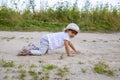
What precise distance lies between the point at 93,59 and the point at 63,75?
150 centimetres

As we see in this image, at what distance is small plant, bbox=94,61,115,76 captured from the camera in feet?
19.6

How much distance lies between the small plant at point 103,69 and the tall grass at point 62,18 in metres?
6.39

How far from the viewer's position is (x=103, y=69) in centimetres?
611

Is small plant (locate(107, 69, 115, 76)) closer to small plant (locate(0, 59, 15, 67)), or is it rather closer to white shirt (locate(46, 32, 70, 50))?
small plant (locate(0, 59, 15, 67))

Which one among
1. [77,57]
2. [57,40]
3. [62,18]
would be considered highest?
[57,40]

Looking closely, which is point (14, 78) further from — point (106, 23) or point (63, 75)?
point (106, 23)

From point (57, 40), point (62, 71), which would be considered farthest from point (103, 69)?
point (57, 40)

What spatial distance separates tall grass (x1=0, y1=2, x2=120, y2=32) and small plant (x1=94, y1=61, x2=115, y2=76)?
639cm

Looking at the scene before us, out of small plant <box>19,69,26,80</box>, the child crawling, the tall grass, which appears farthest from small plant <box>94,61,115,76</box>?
the tall grass

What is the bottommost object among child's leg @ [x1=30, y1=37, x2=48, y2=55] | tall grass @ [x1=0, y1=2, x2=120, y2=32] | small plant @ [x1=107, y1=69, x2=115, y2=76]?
tall grass @ [x1=0, y1=2, x2=120, y2=32]

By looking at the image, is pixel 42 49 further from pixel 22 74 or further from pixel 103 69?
pixel 22 74

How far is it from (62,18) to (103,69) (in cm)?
853

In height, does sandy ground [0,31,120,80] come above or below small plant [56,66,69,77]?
below

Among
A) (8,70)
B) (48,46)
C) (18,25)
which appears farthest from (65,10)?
(8,70)
